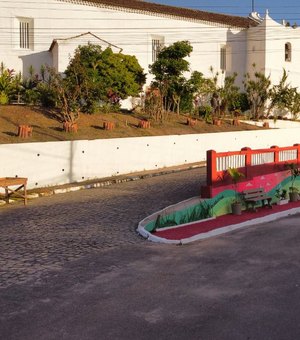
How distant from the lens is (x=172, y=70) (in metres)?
33.5

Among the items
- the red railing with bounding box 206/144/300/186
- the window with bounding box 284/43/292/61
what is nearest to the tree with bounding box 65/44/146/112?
the red railing with bounding box 206/144/300/186

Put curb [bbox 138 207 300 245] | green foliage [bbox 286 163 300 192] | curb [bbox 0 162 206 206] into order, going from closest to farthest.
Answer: curb [bbox 138 207 300 245]
curb [bbox 0 162 206 206]
green foliage [bbox 286 163 300 192]

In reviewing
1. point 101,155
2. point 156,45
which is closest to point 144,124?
point 101,155

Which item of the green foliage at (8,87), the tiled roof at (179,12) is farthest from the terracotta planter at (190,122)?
the tiled roof at (179,12)

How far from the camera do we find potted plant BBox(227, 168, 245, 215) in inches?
577

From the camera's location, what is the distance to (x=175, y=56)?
3350 centimetres

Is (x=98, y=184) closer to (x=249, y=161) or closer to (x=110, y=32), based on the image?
(x=249, y=161)

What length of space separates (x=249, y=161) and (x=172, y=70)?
18.5 m

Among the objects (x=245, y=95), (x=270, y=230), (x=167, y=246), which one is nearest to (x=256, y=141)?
(x=245, y=95)

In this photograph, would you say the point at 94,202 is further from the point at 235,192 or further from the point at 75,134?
the point at 75,134

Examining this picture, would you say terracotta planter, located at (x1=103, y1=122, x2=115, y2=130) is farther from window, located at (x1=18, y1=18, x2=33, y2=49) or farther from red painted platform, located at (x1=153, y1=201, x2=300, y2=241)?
window, located at (x1=18, y1=18, x2=33, y2=49)

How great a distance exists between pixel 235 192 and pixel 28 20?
25012 millimetres

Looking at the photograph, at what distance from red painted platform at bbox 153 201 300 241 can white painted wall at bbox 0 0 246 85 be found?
20.5m

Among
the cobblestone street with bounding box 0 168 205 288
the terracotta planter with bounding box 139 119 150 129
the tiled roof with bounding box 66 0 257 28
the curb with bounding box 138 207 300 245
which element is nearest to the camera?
the cobblestone street with bounding box 0 168 205 288
